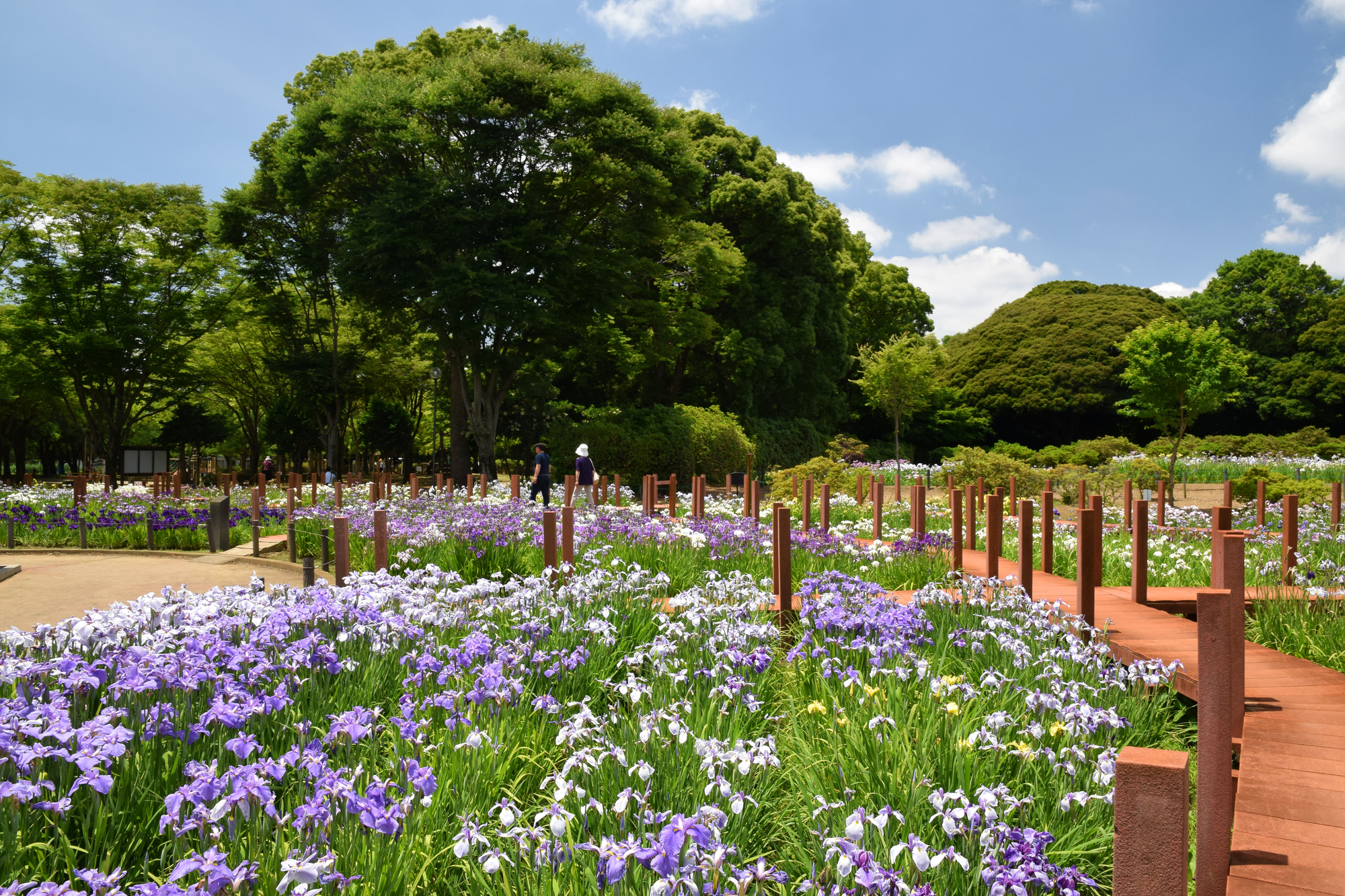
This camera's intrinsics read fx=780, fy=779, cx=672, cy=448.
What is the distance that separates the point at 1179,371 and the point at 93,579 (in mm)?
27020

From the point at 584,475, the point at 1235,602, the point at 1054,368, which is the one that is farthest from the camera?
the point at 1054,368

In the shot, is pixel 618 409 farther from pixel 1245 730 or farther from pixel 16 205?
pixel 1245 730

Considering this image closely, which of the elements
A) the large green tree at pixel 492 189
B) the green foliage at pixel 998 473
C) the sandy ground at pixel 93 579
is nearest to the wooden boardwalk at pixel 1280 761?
the sandy ground at pixel 93 579

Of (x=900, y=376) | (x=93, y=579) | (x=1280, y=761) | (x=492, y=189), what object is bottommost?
(x=93, y=579)

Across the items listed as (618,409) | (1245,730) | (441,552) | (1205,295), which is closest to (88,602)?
(441,552)

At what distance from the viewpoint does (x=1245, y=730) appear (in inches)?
147

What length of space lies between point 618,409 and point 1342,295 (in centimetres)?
4419

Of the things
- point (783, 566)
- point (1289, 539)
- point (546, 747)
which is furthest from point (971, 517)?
point (546, 747)

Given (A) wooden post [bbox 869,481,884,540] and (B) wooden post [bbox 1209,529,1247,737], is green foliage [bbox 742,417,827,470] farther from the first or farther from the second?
(B) wooden post [bbox 1209,529,1247,737]

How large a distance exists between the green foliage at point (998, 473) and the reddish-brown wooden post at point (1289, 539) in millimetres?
11223

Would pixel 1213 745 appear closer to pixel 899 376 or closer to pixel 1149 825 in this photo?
pixel 1149 825

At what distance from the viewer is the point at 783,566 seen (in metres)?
5.59

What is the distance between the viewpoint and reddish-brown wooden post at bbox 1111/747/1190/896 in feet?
5.02

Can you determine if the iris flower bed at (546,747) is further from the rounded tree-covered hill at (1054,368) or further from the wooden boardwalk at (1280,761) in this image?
the rounded tree-covered hill at (1054,368)
